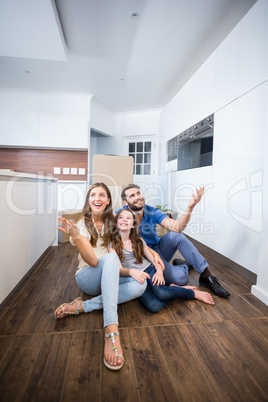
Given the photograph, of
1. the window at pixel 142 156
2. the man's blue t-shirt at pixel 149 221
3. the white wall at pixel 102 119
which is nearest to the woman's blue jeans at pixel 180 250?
the man's blue t-shirt at pixel 149 221

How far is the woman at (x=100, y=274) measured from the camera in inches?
44.4

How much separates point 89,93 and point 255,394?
4440mm

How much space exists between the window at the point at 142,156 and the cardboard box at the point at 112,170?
1900 mm

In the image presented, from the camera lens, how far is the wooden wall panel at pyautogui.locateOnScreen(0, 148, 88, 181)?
4320 mm

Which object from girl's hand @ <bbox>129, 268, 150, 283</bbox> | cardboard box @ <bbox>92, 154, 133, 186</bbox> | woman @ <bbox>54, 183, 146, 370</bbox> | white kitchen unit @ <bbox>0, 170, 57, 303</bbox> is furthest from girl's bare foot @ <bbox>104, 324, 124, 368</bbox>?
cardboard box @ <bbox>92, 154, 133, 186</bbox>

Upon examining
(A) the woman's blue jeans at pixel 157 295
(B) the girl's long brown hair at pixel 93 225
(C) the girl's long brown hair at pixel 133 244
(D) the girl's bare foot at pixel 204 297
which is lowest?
(D) the girl's bare foot at pixel 204 297

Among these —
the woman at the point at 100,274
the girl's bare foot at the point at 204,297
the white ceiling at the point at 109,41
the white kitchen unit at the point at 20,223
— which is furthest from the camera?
the white ceiling at the point at 109,41

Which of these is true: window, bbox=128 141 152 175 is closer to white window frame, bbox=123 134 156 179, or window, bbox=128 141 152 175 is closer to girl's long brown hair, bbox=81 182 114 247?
white window frame, bbox=123 134 156 179

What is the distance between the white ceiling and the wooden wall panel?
3.54 ft

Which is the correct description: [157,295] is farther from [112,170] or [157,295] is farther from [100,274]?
[112,170]

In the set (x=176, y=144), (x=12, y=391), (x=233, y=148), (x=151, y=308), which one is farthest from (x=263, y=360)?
(x=176, y=144)

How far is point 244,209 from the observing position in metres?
2.10

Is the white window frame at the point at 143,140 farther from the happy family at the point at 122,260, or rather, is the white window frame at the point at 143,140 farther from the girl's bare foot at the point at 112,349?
the girl's bare foot at the point at 112,349

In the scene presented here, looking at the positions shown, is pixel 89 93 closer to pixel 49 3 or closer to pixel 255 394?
pixel 49 3
